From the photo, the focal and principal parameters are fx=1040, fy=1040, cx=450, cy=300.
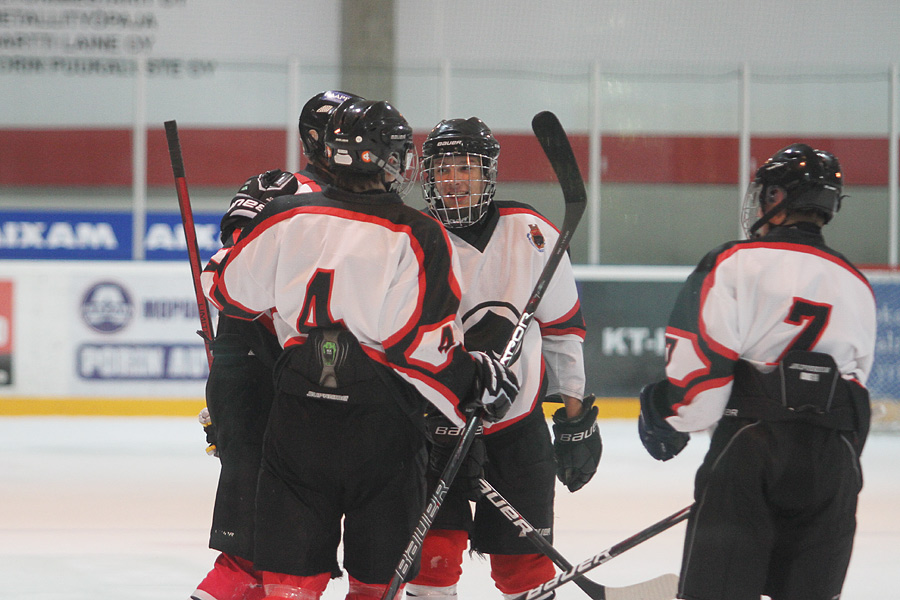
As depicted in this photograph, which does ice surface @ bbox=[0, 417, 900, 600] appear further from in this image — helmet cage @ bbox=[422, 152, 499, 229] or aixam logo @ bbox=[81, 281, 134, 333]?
helmet cage @ bbox=[422, 152, 499, 229]

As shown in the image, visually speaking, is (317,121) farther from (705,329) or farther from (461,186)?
(705,329)

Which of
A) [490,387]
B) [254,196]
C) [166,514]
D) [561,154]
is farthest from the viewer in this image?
[166,514]

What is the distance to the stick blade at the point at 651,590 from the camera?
70.3 inches

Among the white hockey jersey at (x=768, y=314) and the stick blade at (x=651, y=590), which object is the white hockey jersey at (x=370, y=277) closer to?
the white hockey jersey at (x=768, y=314)

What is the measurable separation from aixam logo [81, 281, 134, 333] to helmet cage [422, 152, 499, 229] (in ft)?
11.4

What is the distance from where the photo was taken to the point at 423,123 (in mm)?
5035

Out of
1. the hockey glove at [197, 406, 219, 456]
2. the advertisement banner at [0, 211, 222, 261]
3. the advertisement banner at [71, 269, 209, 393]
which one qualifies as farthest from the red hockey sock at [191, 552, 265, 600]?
the advertisement banner at [0, 211, 222, 261]

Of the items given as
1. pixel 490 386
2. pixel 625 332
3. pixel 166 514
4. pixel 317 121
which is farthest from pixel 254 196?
pixel 625 332

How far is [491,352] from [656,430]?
333 millimetres

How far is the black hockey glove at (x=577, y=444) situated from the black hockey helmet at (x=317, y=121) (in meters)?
0.67

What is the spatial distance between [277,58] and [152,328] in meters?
1.59

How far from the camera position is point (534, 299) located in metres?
1.85

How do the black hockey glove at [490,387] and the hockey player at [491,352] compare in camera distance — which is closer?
the black hockey glove at [490,387]

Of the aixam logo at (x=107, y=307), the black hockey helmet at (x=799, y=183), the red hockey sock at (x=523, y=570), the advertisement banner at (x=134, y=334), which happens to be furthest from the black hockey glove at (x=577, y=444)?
the aixam logo at (x=107, y=307)
